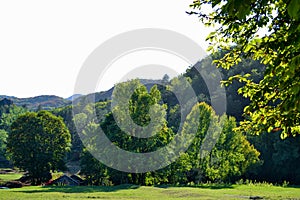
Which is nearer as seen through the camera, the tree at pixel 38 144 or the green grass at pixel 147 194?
the green grass at pixel 147 194

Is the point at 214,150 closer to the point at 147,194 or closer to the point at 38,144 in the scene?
the point at 147,194

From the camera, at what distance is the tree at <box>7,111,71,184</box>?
220 feet

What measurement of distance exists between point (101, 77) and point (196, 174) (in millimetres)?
24765

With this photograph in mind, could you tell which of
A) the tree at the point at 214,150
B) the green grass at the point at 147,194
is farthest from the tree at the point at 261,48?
the tree at the point at 214,150

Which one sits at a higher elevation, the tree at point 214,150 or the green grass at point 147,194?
the tree at point 214,150

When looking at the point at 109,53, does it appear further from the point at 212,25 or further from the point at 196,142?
the point at 212,25

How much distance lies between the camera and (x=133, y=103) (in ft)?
180

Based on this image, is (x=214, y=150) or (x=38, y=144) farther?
(x=38, y=144)

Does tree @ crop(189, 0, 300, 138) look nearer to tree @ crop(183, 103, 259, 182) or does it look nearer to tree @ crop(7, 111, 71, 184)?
tree @ crop(183, 103, 259, 182)

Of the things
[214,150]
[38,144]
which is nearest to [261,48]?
[214,150]

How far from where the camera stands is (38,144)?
6844cm

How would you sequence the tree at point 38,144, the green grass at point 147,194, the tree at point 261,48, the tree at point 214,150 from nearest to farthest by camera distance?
1. the tree at point 261,48
2. the green grass at point 147,194
3. the tree at point 214,150
4. the tree at point 38,144

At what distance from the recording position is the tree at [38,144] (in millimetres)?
67000

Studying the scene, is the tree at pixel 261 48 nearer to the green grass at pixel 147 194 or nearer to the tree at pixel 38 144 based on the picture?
the green grass at pixel 147 194
